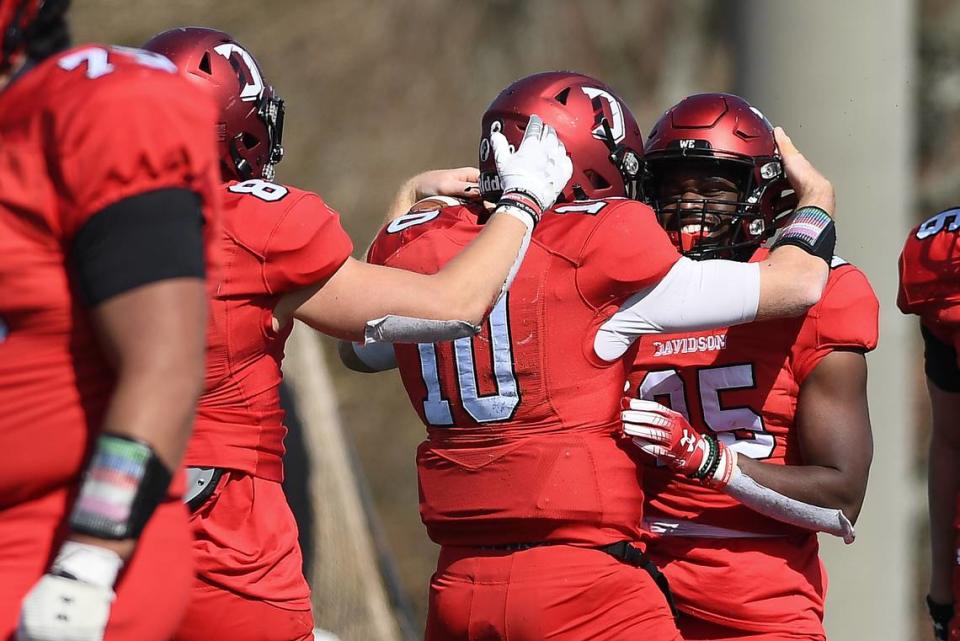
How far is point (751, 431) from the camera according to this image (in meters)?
3.93

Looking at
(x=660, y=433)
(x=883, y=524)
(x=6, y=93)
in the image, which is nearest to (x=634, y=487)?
(x=660, y=433)

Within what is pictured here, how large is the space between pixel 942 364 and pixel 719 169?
3.22 feet

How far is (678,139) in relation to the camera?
4160 mm

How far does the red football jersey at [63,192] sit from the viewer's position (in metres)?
2.12

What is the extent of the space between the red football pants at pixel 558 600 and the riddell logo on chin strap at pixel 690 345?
71cm

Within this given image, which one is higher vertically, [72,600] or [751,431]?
[72,600]

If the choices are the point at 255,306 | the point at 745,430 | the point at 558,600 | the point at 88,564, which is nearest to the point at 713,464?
the point at 745,430

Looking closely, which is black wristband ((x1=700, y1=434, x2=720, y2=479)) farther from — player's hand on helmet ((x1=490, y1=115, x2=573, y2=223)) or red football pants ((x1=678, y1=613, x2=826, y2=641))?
player's hand on helmet ((x1=490, y1=115, x2=573, y2=223))

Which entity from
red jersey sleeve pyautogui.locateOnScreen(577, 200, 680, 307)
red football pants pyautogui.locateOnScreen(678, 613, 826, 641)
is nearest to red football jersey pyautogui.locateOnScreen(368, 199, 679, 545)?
red jersey sleeve pyautogui.locateOnScreen(577, 200, 680, 307)

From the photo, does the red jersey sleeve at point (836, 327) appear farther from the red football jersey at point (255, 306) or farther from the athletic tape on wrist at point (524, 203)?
the red football jersey at point (255, 306)

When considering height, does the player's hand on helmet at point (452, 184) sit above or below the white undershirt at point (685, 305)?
above

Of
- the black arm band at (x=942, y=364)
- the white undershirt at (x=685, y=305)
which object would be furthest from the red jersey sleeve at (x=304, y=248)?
the black arm band at (x=942, y=364)

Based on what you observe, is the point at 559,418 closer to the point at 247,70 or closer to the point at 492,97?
the point at 247,70

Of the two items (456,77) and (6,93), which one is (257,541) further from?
(456,77)
